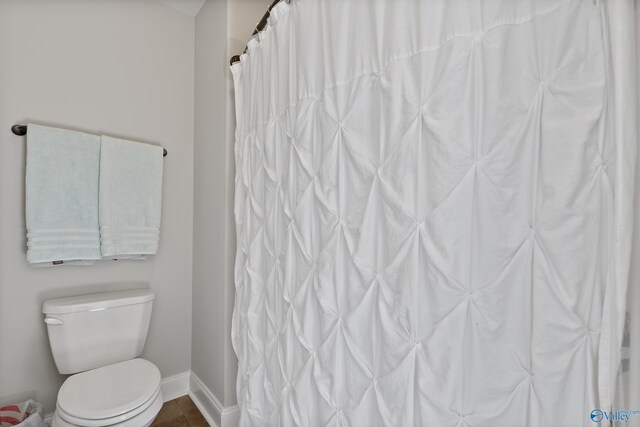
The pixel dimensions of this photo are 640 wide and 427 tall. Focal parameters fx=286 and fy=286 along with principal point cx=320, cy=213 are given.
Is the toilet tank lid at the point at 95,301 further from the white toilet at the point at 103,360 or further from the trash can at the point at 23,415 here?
the trash can at the point at 23,415

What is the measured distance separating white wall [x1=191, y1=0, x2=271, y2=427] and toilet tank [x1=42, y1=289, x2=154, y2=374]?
1.08 ft

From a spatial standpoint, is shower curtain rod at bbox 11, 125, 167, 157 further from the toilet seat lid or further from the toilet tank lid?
the toilet seat lid

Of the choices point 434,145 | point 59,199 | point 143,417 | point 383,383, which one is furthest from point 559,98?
point 59,199

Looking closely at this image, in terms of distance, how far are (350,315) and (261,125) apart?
2.72 feet

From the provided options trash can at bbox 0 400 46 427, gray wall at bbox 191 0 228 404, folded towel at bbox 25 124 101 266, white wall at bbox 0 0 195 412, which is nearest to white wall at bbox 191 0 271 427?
gray wall at bbox 191 0 228 404

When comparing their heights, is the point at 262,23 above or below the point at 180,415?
above

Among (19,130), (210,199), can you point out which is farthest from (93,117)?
(210,199)

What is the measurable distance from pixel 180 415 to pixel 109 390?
25.4 inches

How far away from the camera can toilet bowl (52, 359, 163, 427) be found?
3.30ft

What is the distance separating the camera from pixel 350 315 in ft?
2.59

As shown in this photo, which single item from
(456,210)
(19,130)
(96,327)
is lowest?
(96,327)

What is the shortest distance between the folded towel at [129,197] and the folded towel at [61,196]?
0.17 ft

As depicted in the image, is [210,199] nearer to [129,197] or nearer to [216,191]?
[216,191]

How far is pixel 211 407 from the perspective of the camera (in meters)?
1.54
